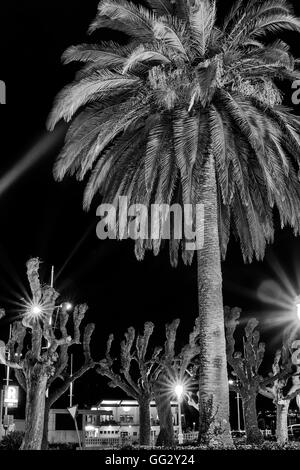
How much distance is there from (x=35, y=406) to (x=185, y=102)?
12.3 meters

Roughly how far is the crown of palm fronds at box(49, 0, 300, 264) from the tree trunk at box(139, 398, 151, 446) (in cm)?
1643

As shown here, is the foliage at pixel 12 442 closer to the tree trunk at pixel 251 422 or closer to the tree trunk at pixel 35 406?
the tree trunk at pixel 35 406

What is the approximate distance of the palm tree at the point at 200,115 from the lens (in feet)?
58.6

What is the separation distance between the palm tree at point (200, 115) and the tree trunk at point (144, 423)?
Answer: 14.9 metres

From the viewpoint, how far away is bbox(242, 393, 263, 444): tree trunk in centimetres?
2815

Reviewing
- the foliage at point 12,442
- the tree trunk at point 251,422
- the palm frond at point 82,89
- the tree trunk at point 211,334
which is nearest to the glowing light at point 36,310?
the foliage at point 12,442

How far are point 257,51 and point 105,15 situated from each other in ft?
16.4

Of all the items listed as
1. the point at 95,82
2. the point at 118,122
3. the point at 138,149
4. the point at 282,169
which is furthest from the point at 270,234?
the point at 95,82

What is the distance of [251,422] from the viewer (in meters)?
30.7

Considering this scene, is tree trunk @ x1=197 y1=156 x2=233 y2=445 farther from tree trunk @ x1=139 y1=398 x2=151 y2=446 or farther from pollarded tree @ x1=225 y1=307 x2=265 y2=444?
tree trunk @ x1=139 y1=398 x2=151 y2=446

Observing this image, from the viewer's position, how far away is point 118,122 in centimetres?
1914

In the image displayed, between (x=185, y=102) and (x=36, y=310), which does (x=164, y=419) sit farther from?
(x=185, y=102)

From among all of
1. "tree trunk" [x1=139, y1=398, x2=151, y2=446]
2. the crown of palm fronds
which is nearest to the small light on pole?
the crown of palm fronds
